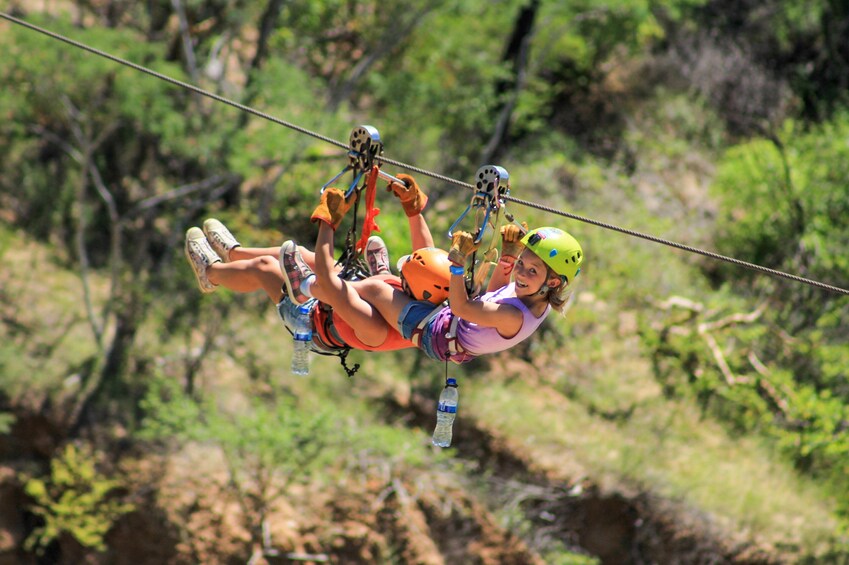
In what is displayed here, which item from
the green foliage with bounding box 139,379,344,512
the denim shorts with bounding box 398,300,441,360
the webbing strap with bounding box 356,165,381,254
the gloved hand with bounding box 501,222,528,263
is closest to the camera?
the webbing strap with bounding box 356,165,381,254

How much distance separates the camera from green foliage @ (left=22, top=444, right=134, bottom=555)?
39.7 feet

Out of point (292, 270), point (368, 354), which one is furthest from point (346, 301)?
point (368, 354)

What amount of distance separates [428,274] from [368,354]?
9.22m

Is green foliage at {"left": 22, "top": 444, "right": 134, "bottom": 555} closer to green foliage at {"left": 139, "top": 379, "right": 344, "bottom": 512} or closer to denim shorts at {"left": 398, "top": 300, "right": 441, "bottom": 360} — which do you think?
green foliage at {"left": 139, "top": 379, "right": 344, "bottom": 512}

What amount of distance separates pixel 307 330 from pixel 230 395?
8535 millimetres

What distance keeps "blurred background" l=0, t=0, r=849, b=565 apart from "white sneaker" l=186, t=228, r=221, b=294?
241 inches

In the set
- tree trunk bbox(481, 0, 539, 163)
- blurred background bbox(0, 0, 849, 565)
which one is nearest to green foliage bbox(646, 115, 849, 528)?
blurred background bbox(0, 0, 849, 565)

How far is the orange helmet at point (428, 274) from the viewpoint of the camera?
189 inches

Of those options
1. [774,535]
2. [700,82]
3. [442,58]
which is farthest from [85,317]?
[700,82]

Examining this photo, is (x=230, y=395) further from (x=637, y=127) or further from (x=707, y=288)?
(x=637, y=127)

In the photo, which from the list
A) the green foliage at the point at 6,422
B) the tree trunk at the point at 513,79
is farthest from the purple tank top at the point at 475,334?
the tree trunk at the point at 513,79

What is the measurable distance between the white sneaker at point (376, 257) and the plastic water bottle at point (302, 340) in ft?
1.48

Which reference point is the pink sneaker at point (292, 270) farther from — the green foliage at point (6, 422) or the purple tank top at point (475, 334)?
the green foliage at point (6, 422)

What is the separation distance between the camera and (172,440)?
12711mm
